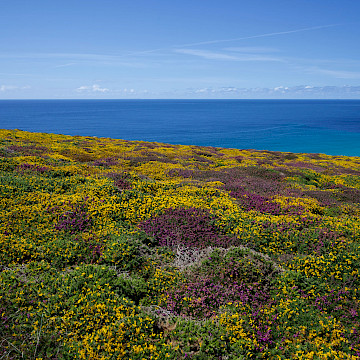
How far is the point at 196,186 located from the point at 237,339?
12528mm

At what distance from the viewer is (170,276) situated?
10414 mm

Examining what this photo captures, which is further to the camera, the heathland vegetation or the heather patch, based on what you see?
the heather patch

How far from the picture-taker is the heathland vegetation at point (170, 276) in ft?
25.2

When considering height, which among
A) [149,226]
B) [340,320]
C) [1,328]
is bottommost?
[340,320]

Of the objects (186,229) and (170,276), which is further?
(186,229)

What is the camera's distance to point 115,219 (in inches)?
551

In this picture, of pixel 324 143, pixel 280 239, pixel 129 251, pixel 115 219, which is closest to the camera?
pixel 129 251

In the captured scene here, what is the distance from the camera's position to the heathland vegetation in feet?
25.2

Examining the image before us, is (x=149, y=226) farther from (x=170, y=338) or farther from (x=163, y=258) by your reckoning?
(x=170, y=338)

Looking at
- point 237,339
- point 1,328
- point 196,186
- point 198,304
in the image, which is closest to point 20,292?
point 1,328

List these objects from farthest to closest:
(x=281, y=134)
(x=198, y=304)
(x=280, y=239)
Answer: (x=281, y=134), (x=280, y=239), (x=198, y=304)

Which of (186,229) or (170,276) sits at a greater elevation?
(186,229)

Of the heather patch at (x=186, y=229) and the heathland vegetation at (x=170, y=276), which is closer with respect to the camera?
the heathland vegetation at (x=170, y=276)

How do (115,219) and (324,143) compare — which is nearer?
(115,219)
